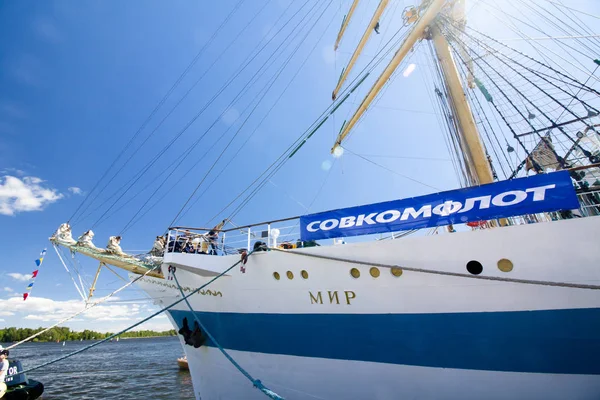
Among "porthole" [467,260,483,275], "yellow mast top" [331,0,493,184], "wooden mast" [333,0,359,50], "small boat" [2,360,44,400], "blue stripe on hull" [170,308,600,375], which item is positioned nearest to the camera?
"blue stripe on hull" [170,308,600,375]

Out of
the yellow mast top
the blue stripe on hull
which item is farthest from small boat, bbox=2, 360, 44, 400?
the yellow mast top

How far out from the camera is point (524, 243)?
3.62 meters

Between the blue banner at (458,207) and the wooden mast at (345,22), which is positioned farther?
the wooden mast at (345,22)

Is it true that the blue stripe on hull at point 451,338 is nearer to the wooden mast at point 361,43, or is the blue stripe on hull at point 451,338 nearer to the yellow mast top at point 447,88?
the yellow mast top at point 447,88

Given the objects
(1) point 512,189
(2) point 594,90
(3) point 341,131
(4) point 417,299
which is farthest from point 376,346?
(2) point 594,90

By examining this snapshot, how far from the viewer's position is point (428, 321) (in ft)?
13.3

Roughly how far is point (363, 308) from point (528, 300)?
235 cm

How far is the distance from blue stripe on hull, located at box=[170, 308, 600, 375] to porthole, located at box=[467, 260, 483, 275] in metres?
0.60

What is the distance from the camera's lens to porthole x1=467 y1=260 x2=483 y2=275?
12.7 ft

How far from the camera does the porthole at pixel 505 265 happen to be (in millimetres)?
3695

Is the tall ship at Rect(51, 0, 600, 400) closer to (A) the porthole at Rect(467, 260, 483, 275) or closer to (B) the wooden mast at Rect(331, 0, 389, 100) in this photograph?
(A) the porthole at Rect(467, 260, 483, 275)

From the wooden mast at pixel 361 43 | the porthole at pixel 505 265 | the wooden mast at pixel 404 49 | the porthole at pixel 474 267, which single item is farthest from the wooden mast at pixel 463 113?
the porthole at pixel 474 267

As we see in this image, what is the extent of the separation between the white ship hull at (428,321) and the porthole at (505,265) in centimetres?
6

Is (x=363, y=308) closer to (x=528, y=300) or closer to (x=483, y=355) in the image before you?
(x=483, y=355)
